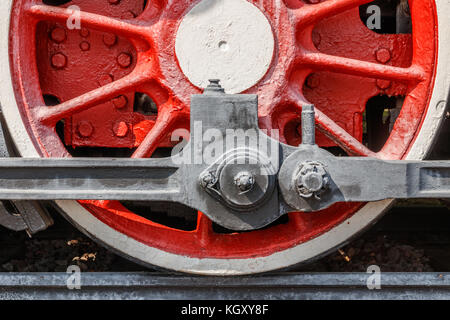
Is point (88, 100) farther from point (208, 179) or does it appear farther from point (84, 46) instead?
point (208, 179)

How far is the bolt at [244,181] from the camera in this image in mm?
1228

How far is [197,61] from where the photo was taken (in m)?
1.41

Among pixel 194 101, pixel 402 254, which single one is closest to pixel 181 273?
pixel 194 101

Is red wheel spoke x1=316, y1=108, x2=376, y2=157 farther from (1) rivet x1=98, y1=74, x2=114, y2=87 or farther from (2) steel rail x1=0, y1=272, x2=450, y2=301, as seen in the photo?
(1) rivet x1=98, y1=74, x2=114, y2=87

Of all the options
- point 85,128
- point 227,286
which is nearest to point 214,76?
point 85,128

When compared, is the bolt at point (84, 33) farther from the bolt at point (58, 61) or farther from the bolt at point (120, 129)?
the bolt at point (120, 129)

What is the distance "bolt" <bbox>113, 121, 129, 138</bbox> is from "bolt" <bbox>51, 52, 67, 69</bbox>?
268 mm

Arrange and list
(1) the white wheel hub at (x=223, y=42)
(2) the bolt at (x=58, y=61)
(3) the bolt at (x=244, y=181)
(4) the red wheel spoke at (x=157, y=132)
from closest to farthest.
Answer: (3) the bolt at (x=244, y=181)
(1) the white wheel hub at (x=223, y=42)
(4) the red wheel spoke at (x=157, y=132)
(2) the bolt at (x=58, y=61)

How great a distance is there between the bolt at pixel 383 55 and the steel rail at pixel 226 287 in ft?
2.33

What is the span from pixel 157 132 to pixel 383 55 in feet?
2.66

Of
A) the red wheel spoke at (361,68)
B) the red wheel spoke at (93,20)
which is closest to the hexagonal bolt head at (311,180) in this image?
the red wheel spoke at (361,68)

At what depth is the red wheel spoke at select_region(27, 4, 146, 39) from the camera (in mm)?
1458

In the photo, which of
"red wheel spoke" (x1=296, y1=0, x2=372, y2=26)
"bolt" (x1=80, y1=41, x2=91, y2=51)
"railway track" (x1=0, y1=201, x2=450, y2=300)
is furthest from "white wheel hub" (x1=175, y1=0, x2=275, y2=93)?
"railway track" (x1=0, y1=201, x2=450, y2=300)

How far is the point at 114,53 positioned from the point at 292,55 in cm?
62
